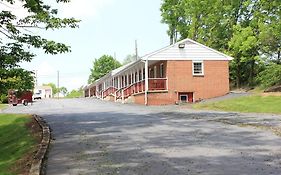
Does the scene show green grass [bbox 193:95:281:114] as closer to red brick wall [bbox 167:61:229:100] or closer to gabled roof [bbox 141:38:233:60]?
red brick wall [bbox 167:61:229:100]

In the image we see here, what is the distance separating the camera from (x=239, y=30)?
139 ft

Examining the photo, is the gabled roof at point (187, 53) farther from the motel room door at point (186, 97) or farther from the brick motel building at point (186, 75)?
the motel room door at point (186, 97)

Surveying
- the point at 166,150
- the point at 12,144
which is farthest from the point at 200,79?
the point at 166,150

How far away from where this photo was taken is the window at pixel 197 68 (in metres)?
37.5

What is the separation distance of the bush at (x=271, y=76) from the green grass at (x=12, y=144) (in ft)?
80.7

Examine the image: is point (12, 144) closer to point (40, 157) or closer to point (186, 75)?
point (40, 157)

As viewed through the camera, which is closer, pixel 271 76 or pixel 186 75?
pixel 186 75

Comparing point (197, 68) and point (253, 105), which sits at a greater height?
point (197, 68)

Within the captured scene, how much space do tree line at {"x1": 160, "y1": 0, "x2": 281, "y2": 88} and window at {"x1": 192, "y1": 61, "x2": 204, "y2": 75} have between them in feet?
18.8

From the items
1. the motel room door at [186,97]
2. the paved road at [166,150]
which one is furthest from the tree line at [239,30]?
the paved road at [166,150]

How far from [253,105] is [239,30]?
16619 mm

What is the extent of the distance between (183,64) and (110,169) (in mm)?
28867

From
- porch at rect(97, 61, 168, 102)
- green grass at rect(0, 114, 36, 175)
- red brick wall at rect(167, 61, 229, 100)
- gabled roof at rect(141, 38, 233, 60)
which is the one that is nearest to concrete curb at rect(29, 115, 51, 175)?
green grass at rect(0, 114, 36, 175)

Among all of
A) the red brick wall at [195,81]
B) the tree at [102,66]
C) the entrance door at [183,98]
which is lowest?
the entrance door at [183,98]
